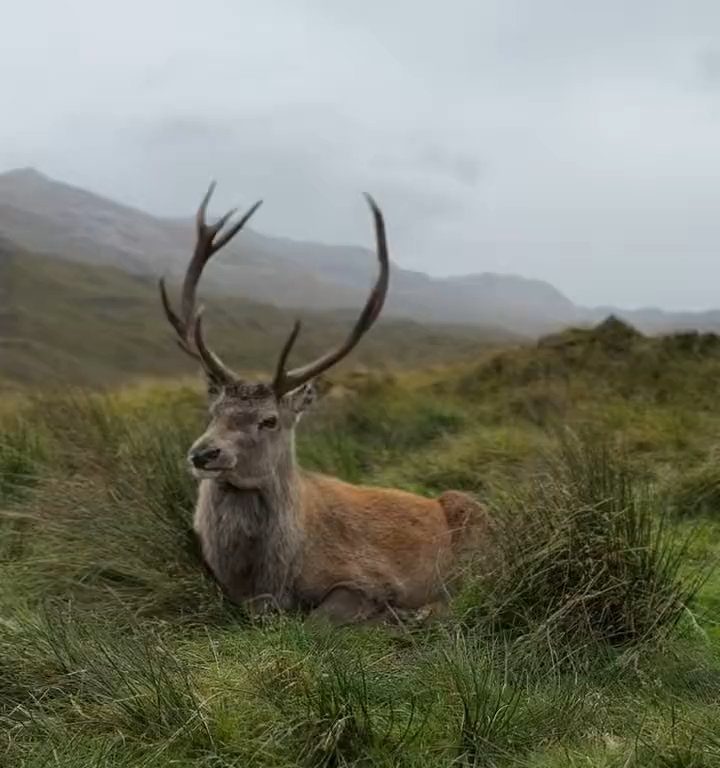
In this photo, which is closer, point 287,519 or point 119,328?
point 287,519

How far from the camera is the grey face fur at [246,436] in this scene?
5691 millimetres

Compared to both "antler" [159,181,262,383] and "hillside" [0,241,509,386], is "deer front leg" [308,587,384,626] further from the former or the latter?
"hillside" [0,241,509,386]

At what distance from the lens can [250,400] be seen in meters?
6.07

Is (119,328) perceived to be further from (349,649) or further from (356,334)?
(349,649)

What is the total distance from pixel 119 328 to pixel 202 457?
4388cm

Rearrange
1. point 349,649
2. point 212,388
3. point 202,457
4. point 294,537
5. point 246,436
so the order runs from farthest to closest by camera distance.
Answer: point 212,388
point 294,537
point 246,436
point 202,457
point 349,649

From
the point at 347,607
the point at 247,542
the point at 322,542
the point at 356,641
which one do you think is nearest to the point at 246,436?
the point at 247,542

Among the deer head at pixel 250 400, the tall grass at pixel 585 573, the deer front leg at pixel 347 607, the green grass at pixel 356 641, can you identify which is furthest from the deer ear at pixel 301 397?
the tall grass at pixel 585 573

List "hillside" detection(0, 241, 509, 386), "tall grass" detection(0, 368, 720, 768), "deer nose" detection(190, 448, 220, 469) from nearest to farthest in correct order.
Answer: "tall grass" detection(0, 368, 720, 768) → "deer nose" detection(190, 448, 220, 469) → "hillside" detection(0, 241, 509, 386)

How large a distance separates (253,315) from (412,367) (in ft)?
137

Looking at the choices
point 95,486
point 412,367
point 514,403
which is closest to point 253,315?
point 412,367

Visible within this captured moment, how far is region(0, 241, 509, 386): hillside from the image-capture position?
1389 inches

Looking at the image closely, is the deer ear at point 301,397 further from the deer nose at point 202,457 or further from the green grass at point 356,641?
the green grass at point 356,641

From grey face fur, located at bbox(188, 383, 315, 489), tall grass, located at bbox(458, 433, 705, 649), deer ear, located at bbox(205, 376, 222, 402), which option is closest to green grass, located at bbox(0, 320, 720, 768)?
tall grass, located at bbox(458, 433, 705, 649)
